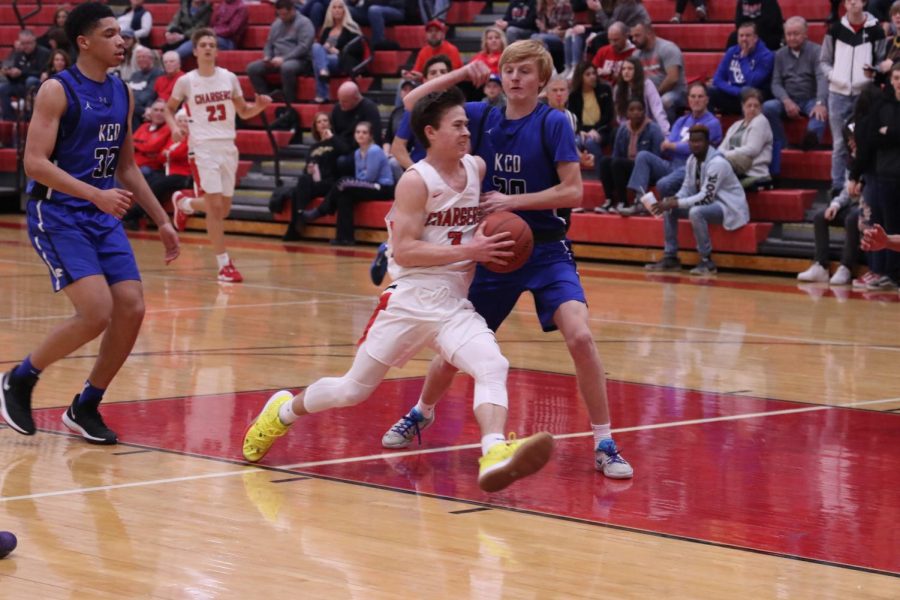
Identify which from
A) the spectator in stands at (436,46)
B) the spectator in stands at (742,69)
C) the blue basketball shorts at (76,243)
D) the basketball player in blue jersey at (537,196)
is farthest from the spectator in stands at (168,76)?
the basketball player in blue jersey at (537,196)

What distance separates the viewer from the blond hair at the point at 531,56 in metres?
5.65

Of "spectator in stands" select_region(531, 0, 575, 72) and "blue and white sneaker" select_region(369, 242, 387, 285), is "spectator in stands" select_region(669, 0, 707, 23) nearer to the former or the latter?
"spectator in stands" select_region(531, 0, 575, 72)

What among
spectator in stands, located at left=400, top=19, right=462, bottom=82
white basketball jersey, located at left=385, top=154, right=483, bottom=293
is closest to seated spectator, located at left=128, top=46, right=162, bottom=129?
spectator in stands, located at left=400, top=19, right=462, bottom=82

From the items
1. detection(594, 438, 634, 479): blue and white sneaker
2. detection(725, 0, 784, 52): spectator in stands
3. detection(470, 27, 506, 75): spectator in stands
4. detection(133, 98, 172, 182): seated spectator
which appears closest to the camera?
detection(594, 438, 634, 479): blue and white sneaker

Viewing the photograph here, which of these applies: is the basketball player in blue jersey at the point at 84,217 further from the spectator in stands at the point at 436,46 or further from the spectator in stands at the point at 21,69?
the spectator in stands at the point at 21,69

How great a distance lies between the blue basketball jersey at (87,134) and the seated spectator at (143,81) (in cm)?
1338

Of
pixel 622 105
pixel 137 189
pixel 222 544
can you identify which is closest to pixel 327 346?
pixel 137 189

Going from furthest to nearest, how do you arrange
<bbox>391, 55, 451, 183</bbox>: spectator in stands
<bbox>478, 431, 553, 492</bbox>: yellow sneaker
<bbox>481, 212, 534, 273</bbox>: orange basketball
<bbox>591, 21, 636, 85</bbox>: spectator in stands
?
<bbox>591, 21, 636, 85</bbox>: spectator in stands < <bbox>391, 55, 451, 183</bbox>: spectator in stands < <bbox>481, 212, 534, 273</bbox>: orange basketball < <bbox>478, 431, 553, 492</bbox>: yellow sneaker

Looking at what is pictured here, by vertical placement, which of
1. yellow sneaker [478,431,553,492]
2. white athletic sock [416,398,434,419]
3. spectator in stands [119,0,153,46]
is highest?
spectator in stands [119,0,153,46]

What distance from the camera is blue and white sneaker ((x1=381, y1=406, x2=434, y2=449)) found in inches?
239

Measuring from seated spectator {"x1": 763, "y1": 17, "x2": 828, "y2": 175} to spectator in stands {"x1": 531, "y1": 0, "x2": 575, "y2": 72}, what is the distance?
2711 mm

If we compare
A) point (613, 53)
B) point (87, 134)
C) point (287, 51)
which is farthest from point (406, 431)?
point (287, 51)

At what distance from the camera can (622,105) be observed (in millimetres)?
15078

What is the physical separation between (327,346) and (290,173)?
31.7ft
